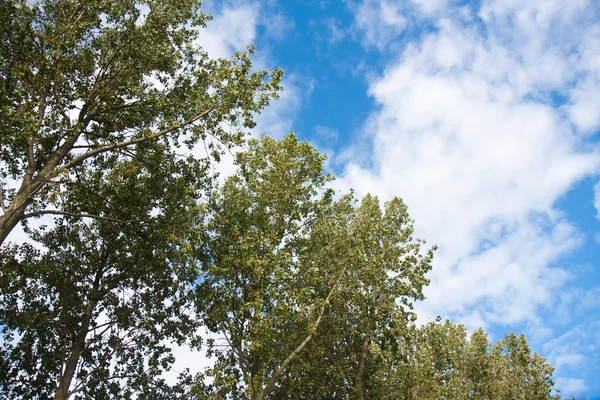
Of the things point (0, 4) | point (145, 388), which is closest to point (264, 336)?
point (145, 388)

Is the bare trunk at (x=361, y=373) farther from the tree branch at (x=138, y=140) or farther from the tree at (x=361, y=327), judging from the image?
the tree branch at (x=138, y=140)

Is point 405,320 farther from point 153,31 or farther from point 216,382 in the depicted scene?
point 153,31

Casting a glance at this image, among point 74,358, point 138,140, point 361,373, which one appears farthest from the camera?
point 361,373

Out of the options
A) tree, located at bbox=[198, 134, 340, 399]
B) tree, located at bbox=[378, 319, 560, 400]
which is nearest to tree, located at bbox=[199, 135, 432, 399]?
tree, located at bbox=[198, 134, 340, 399]

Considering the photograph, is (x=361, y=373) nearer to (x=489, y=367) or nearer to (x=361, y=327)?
(x=361, y=327)

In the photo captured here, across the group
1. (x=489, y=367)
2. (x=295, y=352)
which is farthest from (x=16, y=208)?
(x=489, y=367)

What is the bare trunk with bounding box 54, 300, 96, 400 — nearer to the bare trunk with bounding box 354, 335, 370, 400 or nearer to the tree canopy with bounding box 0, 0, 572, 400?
the tree canopy with bounding box 0, 0, 572, 400

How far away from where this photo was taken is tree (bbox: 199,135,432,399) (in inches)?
710

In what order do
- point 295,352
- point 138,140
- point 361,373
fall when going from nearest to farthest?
point 138,140
point 295,352
point 361,373

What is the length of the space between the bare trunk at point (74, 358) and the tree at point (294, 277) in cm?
687

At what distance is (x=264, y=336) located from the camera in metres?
17.2

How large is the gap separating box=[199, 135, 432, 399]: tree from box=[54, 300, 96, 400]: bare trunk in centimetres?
687

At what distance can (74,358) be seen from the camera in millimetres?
20203

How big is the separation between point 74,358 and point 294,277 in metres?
11.9
